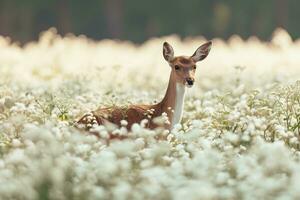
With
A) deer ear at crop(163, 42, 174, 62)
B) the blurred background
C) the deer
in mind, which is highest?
the blurred background

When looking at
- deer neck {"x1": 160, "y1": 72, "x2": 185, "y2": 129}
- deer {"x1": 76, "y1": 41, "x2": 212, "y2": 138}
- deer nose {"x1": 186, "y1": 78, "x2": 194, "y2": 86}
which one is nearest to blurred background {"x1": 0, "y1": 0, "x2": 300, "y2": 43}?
deer {"x1": 76, "y1": 41, "x2": 212, "y2": 138}

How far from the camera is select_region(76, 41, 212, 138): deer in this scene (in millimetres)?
11609

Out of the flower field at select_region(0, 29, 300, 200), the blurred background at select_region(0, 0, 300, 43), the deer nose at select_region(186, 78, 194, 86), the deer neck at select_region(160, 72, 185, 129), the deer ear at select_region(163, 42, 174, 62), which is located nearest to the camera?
the flower field at select_region(0, 29, 300, 200)

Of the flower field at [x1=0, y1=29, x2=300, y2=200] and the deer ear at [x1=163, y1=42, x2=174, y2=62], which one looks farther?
the deer ear at [x1=163, y1=42, x2=174, y2=62]

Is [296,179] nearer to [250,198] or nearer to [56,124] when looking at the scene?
[250,198]

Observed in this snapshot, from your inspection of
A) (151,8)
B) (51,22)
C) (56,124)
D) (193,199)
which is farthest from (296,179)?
(51,22)

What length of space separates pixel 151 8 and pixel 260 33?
23.4 ft

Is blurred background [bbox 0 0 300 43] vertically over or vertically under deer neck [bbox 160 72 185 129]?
over

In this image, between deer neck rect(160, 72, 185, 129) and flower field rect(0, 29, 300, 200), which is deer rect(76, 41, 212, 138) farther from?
flower field rect(0, 29, 300, 200)

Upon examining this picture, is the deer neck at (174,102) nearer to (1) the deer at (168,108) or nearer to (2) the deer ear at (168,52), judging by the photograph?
(1) the deer at (168,108)

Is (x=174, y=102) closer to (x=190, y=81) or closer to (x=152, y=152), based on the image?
(x=190, y=81)

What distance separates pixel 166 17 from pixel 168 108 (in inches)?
2114

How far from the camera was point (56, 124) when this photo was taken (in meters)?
10.5

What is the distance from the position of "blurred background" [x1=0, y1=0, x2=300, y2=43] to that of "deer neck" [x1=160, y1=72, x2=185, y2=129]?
161 ft
